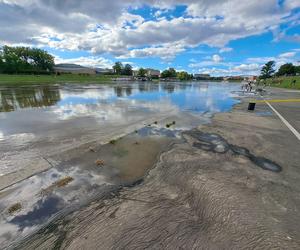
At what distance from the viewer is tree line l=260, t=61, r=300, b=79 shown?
10031 centimetres

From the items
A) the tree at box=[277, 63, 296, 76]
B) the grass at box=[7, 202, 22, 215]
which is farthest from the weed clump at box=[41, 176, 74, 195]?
the tree at box=[277, 63, 296, 76]

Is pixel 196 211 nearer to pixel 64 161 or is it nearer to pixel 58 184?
pixel 58 184

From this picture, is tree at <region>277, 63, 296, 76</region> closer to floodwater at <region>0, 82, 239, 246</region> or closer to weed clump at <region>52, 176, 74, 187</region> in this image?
floodwater at <region>0, 82, 239, 246</region>

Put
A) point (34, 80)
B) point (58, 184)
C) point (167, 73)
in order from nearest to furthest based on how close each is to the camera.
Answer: point (58, 184), point (34, 80), point (167, 73)

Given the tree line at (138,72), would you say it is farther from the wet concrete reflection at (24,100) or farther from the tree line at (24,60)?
the wet concrete reflection at (24,100)

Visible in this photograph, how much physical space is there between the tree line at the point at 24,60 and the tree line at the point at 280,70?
5352 inches

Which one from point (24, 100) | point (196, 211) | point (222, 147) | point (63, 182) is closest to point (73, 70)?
point (24, 100)

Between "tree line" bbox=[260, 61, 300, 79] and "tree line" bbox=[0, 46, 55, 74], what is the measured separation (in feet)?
446

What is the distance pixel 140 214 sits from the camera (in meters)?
2.97

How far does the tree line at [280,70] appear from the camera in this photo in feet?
329

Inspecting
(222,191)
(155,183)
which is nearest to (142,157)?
(155,183)

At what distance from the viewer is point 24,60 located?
82688 mm

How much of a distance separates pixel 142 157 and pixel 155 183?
1387 millimetres

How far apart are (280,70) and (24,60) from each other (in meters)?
147
